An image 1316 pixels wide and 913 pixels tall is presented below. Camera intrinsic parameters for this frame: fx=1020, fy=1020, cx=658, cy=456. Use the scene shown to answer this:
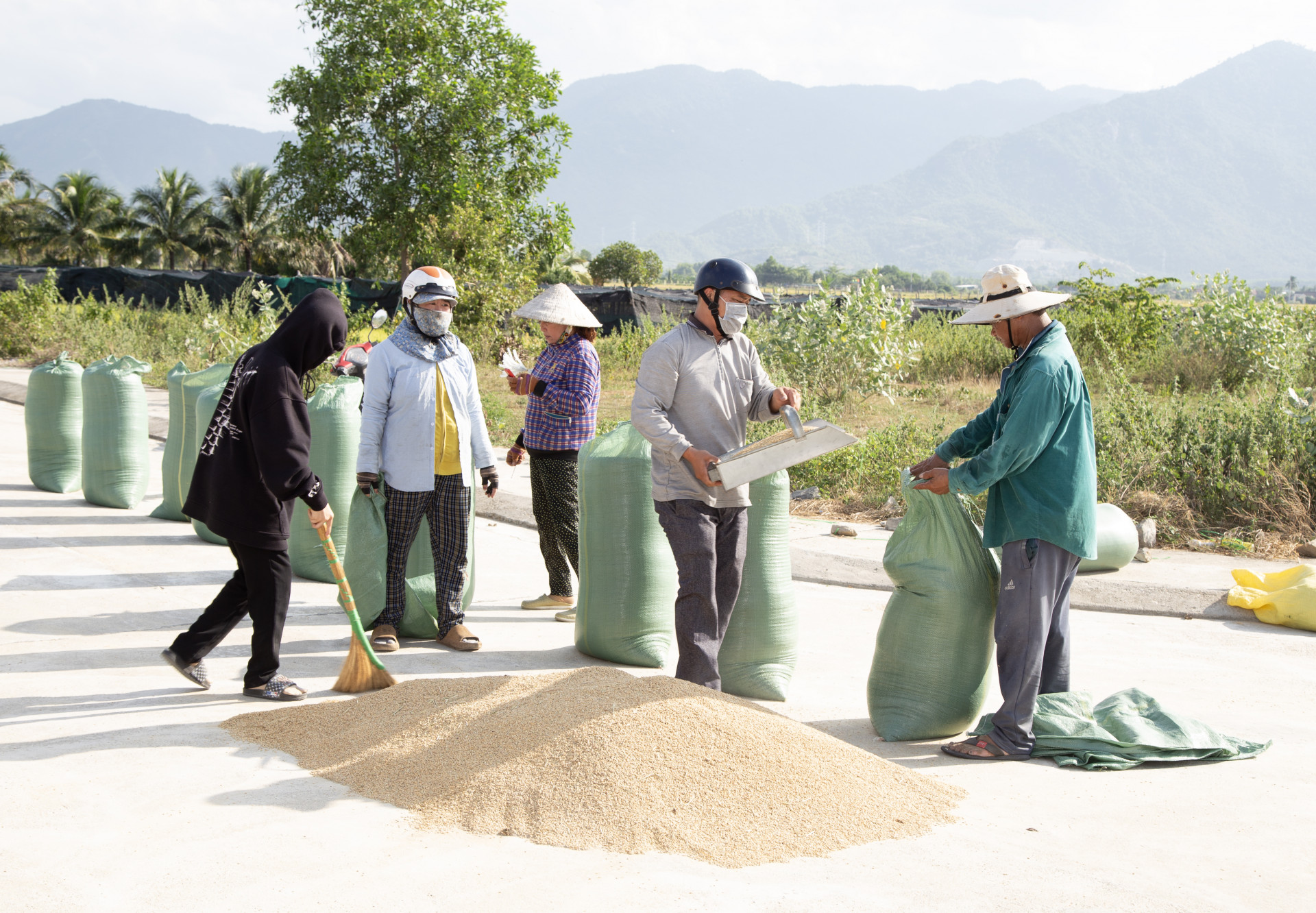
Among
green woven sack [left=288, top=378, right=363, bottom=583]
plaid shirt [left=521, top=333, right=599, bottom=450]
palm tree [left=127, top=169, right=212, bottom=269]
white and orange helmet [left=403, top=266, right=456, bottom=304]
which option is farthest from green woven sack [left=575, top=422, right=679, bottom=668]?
palm tree [left=127, top=169, right=212, bottom=269]

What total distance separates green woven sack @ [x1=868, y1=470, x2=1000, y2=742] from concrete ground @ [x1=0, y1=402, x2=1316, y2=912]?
14 cm

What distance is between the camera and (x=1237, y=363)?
13570mm

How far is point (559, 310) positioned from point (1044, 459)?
2.55 metres

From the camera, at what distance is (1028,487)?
11.5ft

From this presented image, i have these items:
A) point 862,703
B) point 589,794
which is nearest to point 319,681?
point 589,794

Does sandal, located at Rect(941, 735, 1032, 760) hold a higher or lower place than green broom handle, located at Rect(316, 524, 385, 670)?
lower

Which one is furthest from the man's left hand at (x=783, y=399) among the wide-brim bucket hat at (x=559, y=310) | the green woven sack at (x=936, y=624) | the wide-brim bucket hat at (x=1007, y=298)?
the wide-brim bucket hat at (x=559, y=310)

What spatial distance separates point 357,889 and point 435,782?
1.89 ft

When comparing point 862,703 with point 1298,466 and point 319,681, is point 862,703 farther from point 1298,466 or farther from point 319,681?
point 1298,466

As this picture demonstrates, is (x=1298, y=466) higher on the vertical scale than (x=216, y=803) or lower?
higher

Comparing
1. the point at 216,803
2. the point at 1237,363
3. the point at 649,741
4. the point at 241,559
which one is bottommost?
the point at 216,803

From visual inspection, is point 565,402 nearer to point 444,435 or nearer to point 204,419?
point 444,435

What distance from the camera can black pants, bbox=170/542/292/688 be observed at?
12.7ft

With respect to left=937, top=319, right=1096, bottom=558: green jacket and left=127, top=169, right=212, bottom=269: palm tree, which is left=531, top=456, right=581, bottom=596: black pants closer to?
left=937, top=319, right=1096, bottom=558: green jacket
